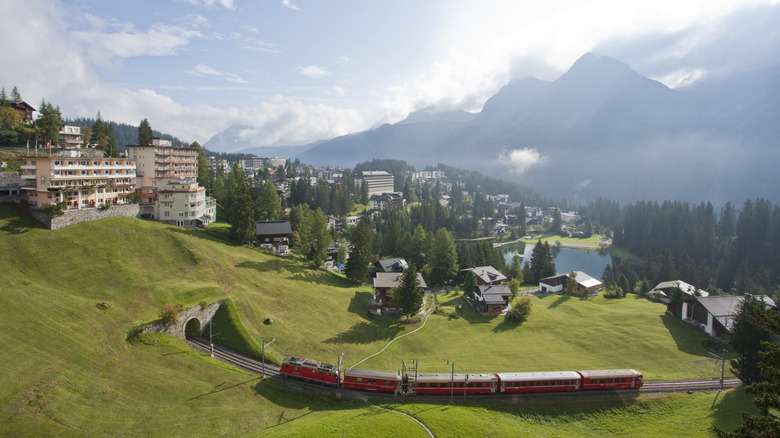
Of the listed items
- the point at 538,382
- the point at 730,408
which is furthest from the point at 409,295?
the point at 730,408

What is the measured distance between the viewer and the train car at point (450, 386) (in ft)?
107

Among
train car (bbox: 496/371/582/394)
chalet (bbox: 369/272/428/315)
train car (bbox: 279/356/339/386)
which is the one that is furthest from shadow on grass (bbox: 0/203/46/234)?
train car (bbox: 496/371/582/394)

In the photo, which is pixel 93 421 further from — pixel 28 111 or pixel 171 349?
pixel 28 111

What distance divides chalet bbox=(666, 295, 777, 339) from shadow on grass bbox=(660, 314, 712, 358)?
1092mm

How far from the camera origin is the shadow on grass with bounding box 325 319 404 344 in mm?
44278

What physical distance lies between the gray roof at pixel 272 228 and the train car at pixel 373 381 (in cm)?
4330

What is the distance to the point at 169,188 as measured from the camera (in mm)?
64625

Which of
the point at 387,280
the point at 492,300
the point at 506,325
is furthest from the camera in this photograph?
the point at 387,280

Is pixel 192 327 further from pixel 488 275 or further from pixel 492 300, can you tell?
pixel 488 275

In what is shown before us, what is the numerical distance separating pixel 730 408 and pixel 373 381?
105 feet

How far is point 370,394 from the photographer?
32.7 m

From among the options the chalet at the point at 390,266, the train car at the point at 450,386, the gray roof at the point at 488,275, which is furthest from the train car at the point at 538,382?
the chalet at the point at 390,266

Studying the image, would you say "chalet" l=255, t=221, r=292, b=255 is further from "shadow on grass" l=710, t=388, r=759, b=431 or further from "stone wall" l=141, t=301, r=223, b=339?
"shadow on grass" l=710, t=388, r=759, b=431

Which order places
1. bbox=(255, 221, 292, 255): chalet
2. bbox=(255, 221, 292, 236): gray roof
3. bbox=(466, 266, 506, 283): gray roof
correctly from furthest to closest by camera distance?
bbox=(466, 266, 506, 283): gray roof → bbox=(255, 221, 292, 236): gray roof → bbox=(255, 221, 292, 255): chalet
